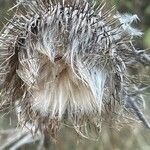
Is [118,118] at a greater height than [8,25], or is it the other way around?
[8,25]

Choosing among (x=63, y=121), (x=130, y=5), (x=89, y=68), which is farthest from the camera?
(x=130, y=5)

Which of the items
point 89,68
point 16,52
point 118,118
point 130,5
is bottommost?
point 118,118

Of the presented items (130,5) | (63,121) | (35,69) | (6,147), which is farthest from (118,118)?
(6,147)

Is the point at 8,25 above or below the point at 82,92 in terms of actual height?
above

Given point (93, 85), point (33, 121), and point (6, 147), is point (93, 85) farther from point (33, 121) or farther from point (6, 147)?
point (6, 147)

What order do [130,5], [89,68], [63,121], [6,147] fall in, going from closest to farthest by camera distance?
[89,68] → [63,121] → [130,5] → [6,147]

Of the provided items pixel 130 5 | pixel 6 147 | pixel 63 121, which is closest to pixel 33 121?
pixel 63 121

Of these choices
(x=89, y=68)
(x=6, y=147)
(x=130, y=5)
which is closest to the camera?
(x=89, y=68)

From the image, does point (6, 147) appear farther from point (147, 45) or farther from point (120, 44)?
point (120, 44)

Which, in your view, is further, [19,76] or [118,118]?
[118,118]
